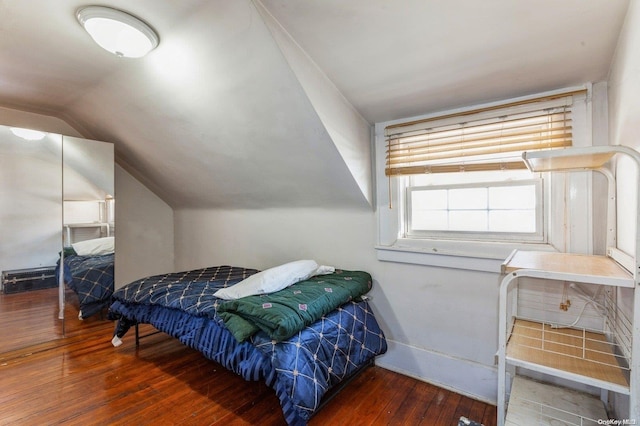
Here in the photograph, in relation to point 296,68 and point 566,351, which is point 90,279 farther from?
point 566,351

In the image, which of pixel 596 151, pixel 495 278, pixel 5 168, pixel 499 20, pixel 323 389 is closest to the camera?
pixel 596 151

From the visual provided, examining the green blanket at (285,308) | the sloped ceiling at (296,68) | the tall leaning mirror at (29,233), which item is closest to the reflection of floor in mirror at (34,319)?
the tall leaning mirror at (29,233)

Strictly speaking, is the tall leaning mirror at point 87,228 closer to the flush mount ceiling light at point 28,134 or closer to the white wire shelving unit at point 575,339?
the flush mount ceiling light at point 28,134

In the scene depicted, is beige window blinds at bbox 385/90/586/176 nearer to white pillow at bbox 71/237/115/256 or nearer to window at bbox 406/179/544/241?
window at bbox 406/179/544/241

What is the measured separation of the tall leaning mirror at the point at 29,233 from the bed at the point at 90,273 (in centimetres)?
13

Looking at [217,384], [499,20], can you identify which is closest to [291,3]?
[499,20]

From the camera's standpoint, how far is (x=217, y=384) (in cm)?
203

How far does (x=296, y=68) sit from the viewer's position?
157 centimetres

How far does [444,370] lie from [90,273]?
3.35 metres

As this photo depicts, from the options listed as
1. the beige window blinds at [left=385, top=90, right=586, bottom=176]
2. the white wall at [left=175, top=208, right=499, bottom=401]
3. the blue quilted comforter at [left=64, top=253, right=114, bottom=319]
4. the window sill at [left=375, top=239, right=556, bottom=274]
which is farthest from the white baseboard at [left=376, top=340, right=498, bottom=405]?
the blue quilted comforter at [left=64, top=253, right=114, bottom=319]

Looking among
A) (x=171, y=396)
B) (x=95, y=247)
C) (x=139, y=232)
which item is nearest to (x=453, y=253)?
(x=171, y=396)

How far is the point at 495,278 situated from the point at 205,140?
2269mm

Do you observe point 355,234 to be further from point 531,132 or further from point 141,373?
point 141,373

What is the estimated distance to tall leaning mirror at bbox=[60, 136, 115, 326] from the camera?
2.92 meters
